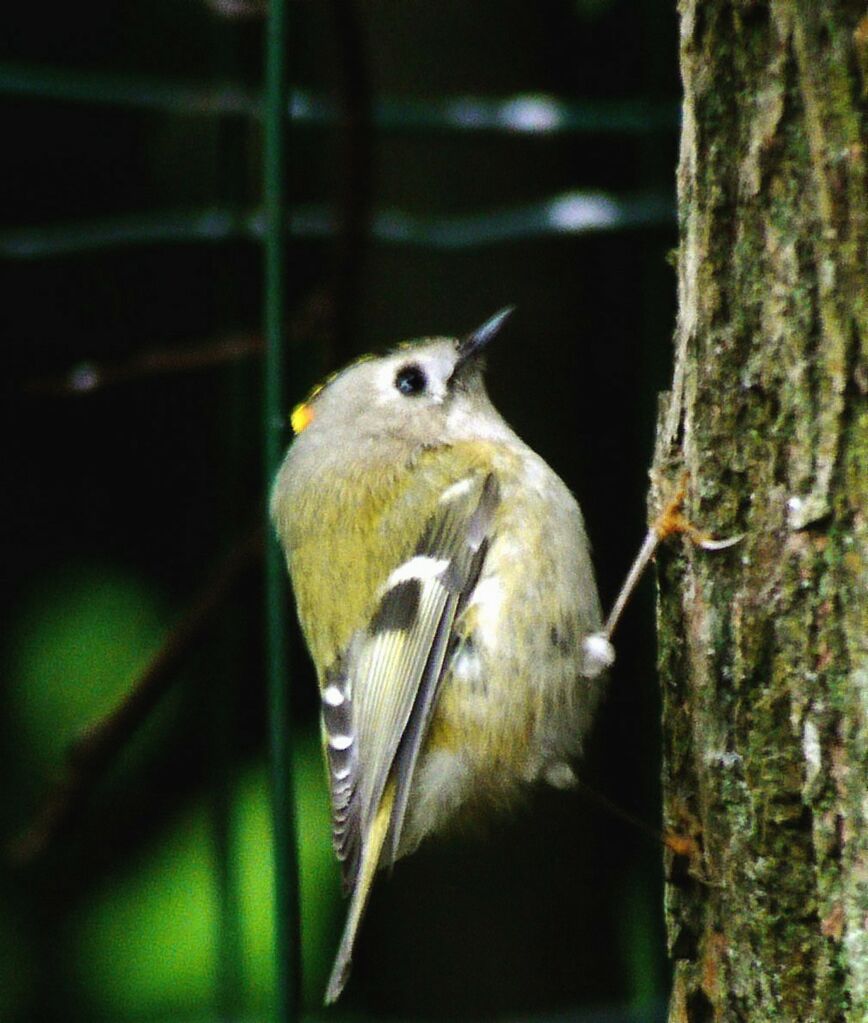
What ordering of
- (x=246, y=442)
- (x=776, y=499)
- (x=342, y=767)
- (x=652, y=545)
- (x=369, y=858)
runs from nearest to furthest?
(x=776, y=499) < (x=652, y=545) < (x=369, y=858) < (x=342, y=767) < (x=246, y=442)

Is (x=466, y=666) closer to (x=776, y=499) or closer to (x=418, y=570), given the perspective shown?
(x=418, y=570)

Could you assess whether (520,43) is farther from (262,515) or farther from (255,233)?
(262,515)

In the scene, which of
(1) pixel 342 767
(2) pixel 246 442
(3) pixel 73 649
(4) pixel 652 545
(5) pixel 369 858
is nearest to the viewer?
(4) pixel 652 545

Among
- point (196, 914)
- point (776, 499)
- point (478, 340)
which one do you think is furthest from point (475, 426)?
point (196, 914)

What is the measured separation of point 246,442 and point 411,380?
0.34 meters

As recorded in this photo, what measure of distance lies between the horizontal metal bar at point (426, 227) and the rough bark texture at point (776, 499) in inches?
35.1

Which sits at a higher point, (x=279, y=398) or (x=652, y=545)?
(x=279, y=398)

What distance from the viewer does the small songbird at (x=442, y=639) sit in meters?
1.90

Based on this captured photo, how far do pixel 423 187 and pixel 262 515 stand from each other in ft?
2.37

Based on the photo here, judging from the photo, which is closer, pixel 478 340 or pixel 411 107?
pixel 478 340

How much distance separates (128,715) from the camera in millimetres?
2355

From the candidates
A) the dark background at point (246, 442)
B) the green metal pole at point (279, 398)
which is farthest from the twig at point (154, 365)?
the green metal pole at point (279, 398)

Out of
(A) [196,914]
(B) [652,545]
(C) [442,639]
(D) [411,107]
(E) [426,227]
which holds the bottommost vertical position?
(A) [196,914]

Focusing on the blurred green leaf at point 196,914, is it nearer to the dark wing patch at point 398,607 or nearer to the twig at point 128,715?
the twig at point 128,715
